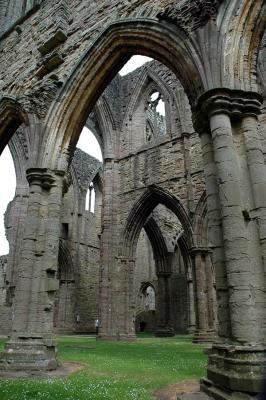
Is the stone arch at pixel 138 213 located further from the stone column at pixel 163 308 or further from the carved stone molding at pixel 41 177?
the carved stone molding at pixel 41 177

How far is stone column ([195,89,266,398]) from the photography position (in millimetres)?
3158

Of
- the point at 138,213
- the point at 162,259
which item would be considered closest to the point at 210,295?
the point at 138,213

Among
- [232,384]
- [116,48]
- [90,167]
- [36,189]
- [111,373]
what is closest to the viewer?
[232,384]

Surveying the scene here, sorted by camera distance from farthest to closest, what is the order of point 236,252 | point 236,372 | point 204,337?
point 204,337
point 236,252
point 236,372

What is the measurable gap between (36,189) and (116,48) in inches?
135

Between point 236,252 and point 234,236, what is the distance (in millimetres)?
176

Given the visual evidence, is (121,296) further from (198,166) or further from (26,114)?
(26,114)

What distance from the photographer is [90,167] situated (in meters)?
22.9

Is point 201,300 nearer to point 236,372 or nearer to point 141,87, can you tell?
point 236,372

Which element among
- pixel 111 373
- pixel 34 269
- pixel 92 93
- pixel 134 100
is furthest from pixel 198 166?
pixel 111 373

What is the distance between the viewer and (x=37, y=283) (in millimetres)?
5867

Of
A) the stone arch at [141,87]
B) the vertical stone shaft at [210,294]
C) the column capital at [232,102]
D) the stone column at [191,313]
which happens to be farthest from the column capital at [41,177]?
the stone column at [191,313]

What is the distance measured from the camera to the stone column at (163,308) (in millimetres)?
15203

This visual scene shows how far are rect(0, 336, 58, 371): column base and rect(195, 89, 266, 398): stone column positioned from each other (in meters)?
2.70
